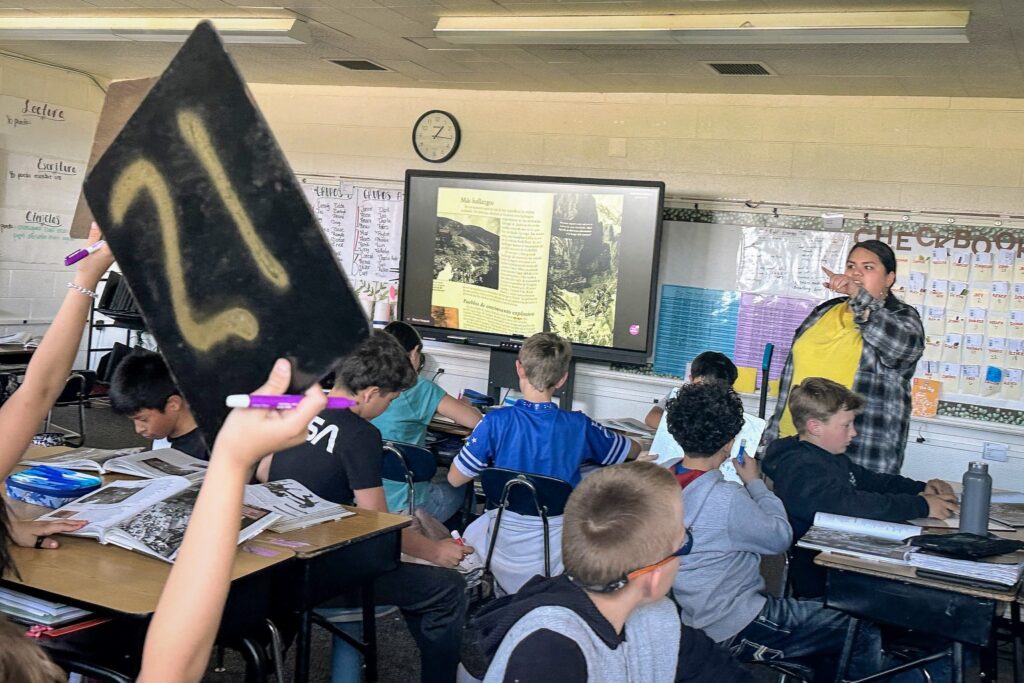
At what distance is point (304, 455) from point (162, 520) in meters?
0.71

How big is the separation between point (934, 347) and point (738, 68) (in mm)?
1901

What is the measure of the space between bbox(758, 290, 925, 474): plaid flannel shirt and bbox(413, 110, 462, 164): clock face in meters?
3.57

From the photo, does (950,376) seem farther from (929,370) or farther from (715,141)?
(715,141)

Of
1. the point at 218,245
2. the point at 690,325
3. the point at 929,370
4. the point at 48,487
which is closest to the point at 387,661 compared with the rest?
the point at 48,487

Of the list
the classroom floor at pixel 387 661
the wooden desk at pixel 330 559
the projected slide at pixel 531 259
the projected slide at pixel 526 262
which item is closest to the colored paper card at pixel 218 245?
the wooden desk at pixel 330 559

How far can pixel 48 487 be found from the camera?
7.67ft

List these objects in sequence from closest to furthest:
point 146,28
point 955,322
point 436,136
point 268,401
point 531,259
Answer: point 268,401, point 955,322, point 146,28, point 531,259, point 436,136

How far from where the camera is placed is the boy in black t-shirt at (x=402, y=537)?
9.20ft

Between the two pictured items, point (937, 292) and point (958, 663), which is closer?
point (958, 663)

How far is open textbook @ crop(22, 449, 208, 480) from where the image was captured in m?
2.57

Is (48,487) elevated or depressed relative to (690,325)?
depressed

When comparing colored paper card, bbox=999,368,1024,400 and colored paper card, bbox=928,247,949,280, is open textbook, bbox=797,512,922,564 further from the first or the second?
colored paper card, bbox=928,247,949,280

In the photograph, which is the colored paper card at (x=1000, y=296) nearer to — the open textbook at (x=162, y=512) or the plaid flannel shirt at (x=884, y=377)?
the plaid flannel shirt at (x=884, y=377)

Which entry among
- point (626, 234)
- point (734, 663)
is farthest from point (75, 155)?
point (734, 663)
